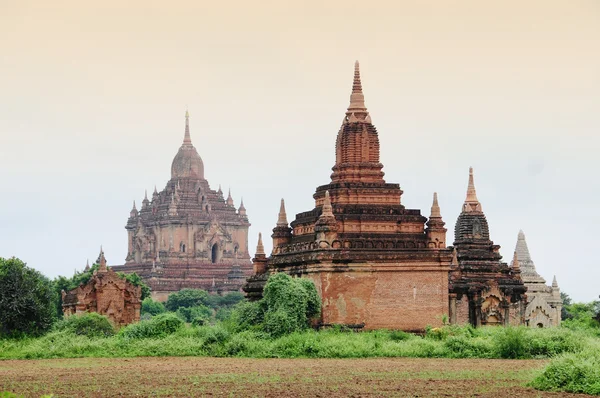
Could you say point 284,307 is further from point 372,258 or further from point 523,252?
point 523,252

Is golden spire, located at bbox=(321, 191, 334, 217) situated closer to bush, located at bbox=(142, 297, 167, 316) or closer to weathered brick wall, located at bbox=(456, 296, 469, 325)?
weathered brick wall, located at bbox=(456, 296, 469, 325)

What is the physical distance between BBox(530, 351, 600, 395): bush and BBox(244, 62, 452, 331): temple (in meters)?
14.5

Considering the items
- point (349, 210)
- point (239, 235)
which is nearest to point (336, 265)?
point (349, 210)

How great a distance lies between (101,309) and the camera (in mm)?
55938

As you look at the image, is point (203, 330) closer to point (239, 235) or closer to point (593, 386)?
point (593, 386)

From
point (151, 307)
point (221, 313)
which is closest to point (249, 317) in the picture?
point (151, 307)

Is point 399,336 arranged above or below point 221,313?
below

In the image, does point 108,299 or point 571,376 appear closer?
point 571,376

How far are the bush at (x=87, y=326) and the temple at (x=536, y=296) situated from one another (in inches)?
934

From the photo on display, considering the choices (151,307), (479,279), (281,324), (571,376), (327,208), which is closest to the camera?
(571,376)

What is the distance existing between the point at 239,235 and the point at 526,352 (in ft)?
239

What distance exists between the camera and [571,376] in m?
29.0

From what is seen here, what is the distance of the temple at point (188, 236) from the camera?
104 metres

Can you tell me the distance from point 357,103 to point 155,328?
11.4 metres
